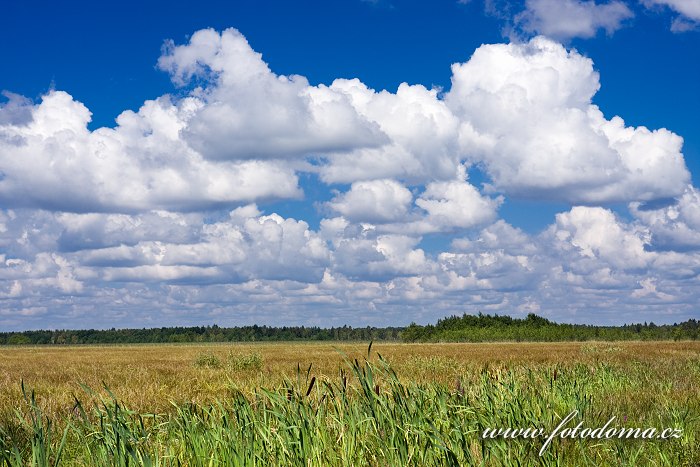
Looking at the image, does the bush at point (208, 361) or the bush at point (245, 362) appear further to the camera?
the bush at point (208, 361)

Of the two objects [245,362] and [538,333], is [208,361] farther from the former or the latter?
[538,333]

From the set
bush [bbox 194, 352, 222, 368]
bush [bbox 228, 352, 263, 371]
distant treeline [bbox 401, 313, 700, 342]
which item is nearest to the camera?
bush [bbox 228, 352, 263, 371]

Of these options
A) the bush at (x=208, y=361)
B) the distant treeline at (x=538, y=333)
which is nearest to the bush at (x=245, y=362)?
the bush at (x=208, y=361)

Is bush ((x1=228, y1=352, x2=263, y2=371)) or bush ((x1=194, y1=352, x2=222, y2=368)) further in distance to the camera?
bush ((x1=194, y1=352, x2=222, y2=368))

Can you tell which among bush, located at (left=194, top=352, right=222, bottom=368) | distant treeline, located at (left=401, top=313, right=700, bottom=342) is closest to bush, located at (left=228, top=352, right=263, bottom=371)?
bush, located at (left=194, top=352, right=222, bottom=368)

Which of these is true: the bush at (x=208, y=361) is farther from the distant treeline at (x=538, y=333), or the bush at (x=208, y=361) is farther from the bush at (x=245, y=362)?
the distant treeline at (x=538, y=333)

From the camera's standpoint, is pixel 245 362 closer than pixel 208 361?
Yes

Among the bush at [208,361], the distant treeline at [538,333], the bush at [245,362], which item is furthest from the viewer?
the distant treeline at [538,333]

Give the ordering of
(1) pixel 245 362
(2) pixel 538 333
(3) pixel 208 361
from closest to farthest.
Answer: (1) pixel 245 362 < (3) pixel 208 361 < (2) pixel 538 333

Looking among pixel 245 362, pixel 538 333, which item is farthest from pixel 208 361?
pixel 538 333

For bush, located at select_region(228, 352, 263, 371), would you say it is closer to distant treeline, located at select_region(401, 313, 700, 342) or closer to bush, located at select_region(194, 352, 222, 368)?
bush, located at select_region(194, 352, 222, 368)

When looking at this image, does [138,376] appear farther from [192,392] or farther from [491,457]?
[491,457]

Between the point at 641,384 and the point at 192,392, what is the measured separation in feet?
28.4

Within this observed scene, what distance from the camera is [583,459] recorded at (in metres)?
5.15
